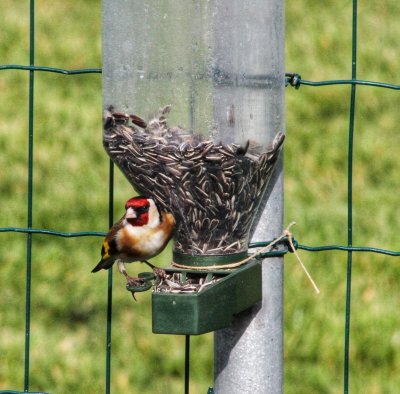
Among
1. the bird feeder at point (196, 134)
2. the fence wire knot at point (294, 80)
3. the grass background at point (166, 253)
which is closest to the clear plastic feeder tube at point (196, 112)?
the bird feeder at point (196, 134)

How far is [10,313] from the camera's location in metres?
3.94

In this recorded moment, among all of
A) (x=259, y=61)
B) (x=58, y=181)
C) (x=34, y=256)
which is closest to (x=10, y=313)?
(x=34, y=256)

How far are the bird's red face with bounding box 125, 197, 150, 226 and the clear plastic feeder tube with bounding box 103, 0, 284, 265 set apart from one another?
0.03m

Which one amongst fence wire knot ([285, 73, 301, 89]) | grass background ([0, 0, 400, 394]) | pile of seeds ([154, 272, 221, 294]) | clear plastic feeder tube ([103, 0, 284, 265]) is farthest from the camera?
grass background ([0, 0, 400, 394])

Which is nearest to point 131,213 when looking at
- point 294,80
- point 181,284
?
point 181,284

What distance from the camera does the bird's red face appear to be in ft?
7.75

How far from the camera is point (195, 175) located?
7.31ft

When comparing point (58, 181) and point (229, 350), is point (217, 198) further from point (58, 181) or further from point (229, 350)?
point (58, 181)

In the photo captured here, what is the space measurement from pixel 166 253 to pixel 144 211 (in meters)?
1.80

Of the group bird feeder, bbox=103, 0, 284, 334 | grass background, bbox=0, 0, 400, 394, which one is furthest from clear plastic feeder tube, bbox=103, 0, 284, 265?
grass background, bbox=0, 0, 400, 394

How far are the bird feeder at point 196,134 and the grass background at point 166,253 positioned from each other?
4.39 feet

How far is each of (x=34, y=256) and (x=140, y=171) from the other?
77.9 inches

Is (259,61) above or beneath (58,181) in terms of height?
above

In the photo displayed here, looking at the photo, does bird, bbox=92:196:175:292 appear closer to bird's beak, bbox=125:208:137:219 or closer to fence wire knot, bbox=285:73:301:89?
bird's beak, bbox=125:208:137:219
